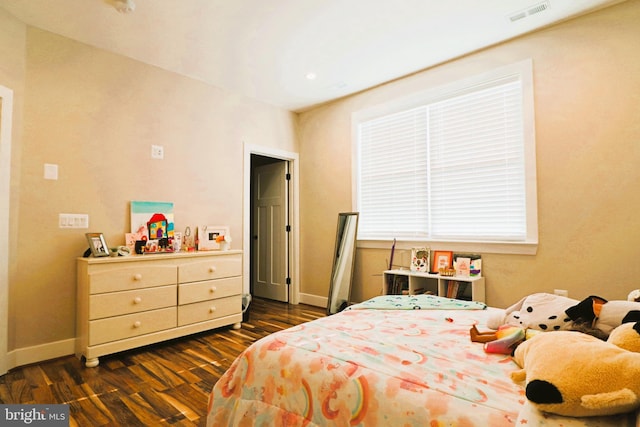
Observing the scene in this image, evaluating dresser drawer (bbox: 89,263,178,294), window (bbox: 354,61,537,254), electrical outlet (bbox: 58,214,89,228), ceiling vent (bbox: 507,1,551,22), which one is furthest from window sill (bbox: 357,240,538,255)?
electrical outlet (bbox: 58,214,89,228)

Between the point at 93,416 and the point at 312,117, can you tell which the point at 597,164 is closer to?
the point at 312,117

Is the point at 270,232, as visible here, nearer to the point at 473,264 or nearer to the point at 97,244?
the point at 97,244

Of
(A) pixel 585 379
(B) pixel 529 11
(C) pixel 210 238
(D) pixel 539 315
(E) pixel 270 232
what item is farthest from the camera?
(E) pixel 270 232

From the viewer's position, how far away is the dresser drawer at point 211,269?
3092 millimetres

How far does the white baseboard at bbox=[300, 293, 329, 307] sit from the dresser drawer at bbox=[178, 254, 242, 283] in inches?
51.7

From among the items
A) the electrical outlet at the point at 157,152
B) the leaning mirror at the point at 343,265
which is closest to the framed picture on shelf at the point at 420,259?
the leaning mirror at the point at 343,265

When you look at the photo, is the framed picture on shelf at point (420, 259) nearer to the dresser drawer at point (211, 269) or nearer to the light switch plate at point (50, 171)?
the dresser drawer at point (211, 269)

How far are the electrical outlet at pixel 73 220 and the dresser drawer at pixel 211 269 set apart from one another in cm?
88

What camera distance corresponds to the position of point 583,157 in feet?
8.48

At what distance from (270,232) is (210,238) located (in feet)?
4.66

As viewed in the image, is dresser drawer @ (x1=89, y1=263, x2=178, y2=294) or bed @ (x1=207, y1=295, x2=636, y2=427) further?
dresser drawer @ (x1=89, y1=263, x2=178, y2=294)

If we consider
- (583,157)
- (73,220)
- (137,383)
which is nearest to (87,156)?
(73,220)

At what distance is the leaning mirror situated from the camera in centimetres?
393

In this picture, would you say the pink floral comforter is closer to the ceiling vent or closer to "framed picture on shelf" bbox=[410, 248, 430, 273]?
"framed picture on shelf" bbox=[410, 248, 430, 273]
